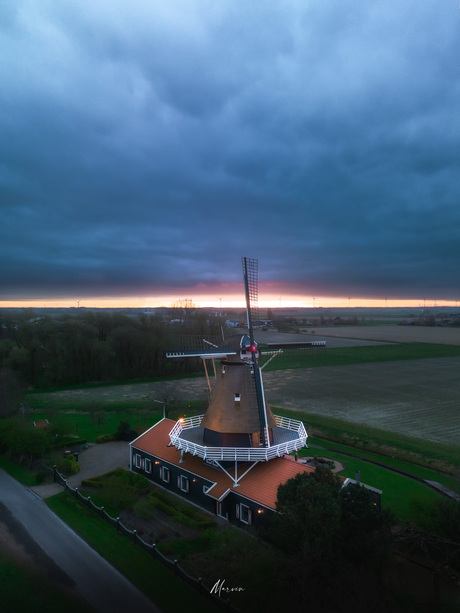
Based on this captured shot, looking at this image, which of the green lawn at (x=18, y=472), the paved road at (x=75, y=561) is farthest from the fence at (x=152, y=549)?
the green lawn at (x=18, y=472)

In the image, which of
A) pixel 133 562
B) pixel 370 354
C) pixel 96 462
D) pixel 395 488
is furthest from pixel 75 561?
pixel 370 354

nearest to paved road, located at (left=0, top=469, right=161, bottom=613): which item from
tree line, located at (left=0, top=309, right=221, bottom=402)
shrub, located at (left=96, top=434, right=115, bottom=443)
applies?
shrub, located at (left=96, top=434, right=115, bottom=443)

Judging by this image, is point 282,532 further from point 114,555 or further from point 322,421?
point 322,421

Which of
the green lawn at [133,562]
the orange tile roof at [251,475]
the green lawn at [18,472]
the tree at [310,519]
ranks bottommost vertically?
the green lawn at [133,562]

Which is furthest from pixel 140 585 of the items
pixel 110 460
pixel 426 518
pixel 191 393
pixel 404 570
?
pixel 191 393

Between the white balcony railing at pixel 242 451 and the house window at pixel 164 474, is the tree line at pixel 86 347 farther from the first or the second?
the white balcony railing at pixel 242 451

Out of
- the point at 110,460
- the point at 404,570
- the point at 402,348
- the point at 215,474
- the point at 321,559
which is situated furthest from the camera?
the point at 402,348

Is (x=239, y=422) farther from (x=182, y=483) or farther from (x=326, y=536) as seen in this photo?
(x=326, y=536)
